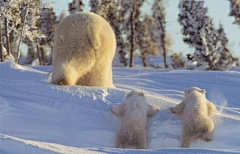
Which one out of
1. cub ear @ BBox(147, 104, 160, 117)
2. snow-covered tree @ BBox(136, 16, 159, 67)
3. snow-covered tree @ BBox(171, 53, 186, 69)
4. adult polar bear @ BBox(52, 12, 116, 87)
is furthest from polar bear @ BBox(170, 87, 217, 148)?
snow-covered tree @ BBox(136, 16, 159, 67)

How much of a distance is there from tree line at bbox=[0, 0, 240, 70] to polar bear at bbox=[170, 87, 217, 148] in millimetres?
12268

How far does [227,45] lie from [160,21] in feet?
22.2

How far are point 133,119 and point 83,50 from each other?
239cm

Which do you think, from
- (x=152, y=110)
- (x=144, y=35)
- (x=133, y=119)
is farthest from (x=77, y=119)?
(x=144, y=35)

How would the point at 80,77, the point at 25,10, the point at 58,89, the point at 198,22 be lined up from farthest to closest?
the point at 198,22 < the point at 25,10 < the point at 80,77 < the point at 58,89

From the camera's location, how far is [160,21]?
4034 cm

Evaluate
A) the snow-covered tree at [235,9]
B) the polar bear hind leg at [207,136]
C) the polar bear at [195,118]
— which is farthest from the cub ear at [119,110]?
the snow-covered tree at [235,9]

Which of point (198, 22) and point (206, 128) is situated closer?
point (206, 128)

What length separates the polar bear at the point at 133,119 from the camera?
7516 millimetres

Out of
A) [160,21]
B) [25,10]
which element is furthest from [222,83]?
[160,21]

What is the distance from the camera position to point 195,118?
7.69m

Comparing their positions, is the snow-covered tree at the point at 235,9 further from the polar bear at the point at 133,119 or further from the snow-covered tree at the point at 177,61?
the polar bear at the point at 133,119

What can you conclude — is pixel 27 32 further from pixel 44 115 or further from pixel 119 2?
pixel 119 2

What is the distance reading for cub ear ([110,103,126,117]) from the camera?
319 inches
